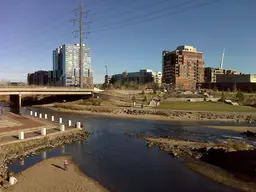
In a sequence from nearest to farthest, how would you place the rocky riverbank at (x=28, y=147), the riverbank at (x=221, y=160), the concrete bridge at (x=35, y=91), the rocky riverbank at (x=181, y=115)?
1. the riverbank at (x=221, y=160)
2. the rocky riverbank at (x=28, y=147)
3. the rocky riverbank at (x=181, y=115)
4. the concrete bridge at (x=35, y=91)

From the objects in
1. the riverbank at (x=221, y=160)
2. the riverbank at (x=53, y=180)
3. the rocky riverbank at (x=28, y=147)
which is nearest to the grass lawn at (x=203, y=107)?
the riverbank at (x=221, y=160)

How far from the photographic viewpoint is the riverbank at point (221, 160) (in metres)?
26.5

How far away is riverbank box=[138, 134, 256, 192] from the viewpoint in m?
26.5

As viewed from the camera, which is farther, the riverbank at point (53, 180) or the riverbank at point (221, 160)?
the riverbank at point (221, 160)

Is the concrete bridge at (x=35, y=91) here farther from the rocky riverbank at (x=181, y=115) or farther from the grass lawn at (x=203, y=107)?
the grass lawn at (x=203, y=107)

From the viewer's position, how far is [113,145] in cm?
4022

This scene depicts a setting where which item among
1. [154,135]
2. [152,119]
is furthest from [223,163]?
[152,119]

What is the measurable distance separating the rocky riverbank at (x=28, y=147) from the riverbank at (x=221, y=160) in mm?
11836

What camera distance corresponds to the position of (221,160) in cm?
3192

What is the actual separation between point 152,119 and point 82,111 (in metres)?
29.4

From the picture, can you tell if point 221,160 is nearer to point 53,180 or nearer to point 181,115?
point 53,180

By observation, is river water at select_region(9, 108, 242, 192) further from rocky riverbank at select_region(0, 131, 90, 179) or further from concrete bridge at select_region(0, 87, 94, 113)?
concrete bridge at select_region(0, 87, 94, 113)

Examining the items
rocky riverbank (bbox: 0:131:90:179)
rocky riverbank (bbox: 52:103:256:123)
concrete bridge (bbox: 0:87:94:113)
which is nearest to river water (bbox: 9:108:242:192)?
rocky riverbank (bbox: 0:131:90:179)

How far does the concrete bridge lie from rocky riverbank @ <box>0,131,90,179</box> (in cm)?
5567
